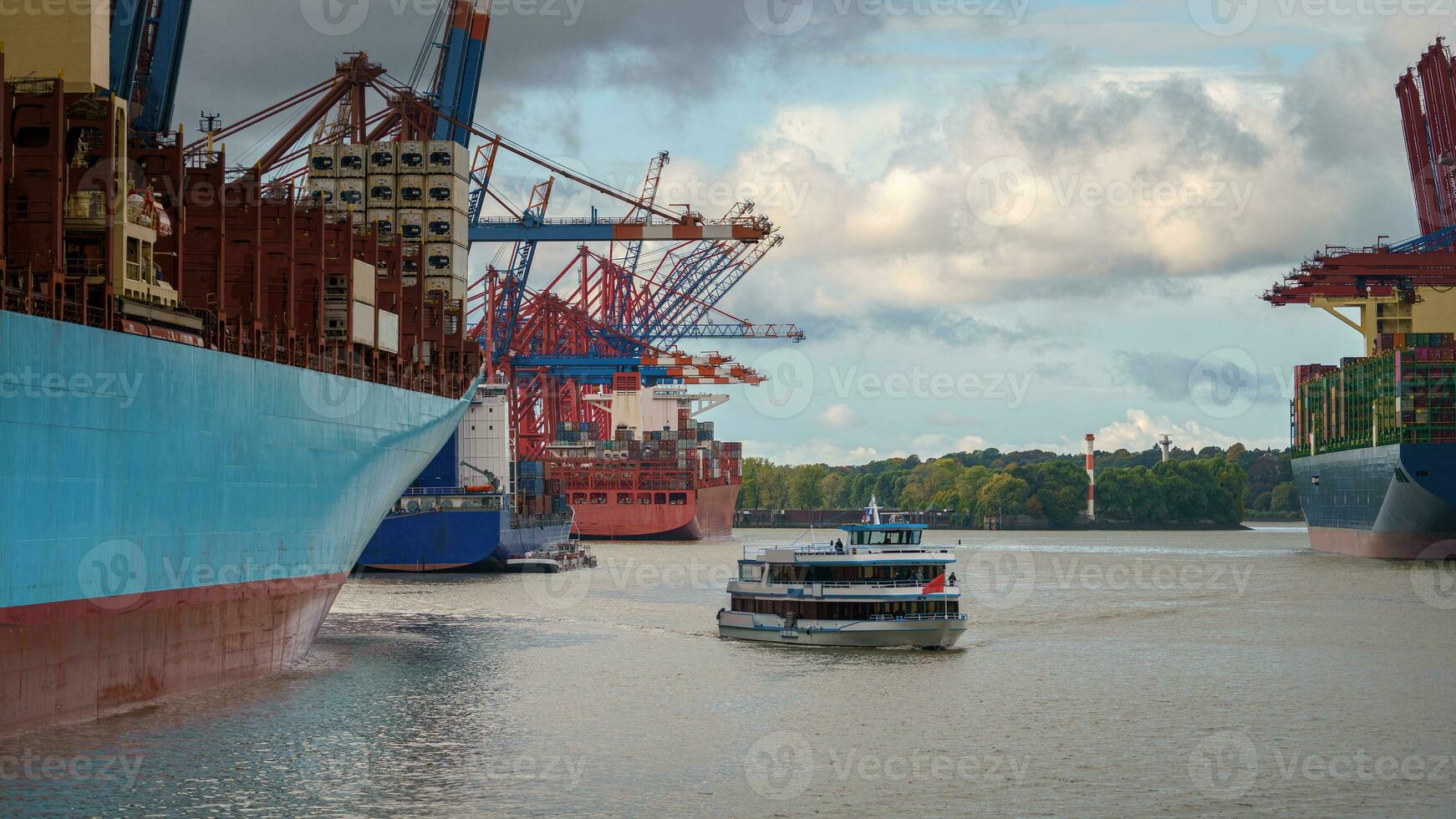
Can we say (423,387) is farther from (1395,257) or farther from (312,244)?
(1395,257)

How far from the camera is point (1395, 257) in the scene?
90.1 meters

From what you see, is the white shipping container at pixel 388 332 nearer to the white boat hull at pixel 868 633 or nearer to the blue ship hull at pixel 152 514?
the blue ship hull at pixel 152 514

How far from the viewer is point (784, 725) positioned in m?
34.4

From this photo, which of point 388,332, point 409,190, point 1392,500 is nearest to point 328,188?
point 409,190

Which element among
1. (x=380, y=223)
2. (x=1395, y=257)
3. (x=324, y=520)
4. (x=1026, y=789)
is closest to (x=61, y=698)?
(x=324, y=520)

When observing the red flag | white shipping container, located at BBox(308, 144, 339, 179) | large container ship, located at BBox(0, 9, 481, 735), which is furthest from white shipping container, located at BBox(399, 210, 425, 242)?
the red flag

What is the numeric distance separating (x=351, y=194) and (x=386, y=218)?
96.9 inches

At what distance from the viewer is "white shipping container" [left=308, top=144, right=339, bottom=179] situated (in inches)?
2596

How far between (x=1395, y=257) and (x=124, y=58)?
248ft

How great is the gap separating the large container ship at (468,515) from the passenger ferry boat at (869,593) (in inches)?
1203

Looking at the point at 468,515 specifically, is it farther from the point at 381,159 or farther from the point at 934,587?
the point at 934,587

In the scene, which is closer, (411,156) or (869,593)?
(869,593)

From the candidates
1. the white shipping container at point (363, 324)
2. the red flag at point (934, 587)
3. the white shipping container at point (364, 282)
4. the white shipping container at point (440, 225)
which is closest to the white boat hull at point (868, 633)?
the red flag at point (934, 587)

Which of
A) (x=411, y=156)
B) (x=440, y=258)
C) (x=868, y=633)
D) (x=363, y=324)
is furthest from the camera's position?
(x=411, y=156)
